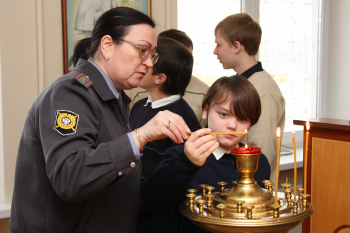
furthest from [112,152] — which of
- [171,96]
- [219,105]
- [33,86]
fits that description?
[33,86]

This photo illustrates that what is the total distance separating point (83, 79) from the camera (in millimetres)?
1246

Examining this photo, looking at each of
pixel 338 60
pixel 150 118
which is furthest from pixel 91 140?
pixel 338 60

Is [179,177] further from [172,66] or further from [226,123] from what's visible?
[172,66]

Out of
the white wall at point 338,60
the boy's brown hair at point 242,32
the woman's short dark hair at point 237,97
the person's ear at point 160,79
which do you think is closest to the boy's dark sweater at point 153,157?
the person's ear at point 160,79

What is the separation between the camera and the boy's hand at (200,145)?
3.87ft

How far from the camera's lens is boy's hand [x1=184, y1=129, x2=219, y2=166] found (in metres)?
1.18

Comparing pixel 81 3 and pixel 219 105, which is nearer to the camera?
pixel 219 105

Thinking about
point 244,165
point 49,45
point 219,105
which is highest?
point 49,45

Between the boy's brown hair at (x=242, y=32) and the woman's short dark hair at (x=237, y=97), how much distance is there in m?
0.90

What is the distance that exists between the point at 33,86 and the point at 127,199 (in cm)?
134

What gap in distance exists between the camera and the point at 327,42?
457 centimetres

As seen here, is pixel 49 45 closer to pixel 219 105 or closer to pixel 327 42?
pixel 219 105

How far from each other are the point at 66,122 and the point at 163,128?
0.27 metres

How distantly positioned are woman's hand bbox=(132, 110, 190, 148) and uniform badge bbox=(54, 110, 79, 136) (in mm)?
186
